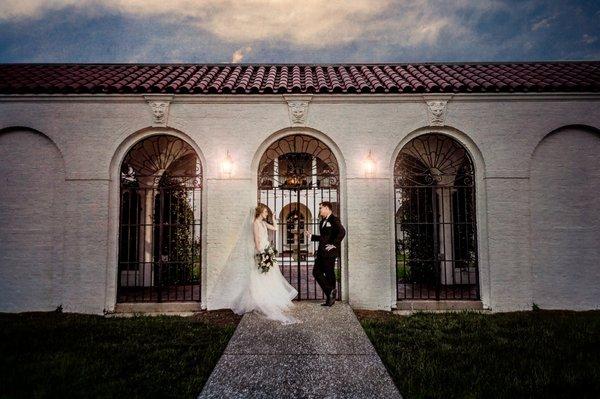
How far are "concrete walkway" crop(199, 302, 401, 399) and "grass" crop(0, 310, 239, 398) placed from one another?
0.38 meters

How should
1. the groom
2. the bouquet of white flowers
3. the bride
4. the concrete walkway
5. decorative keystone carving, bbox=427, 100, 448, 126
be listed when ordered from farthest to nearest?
1. decorative keystone carving, bbox=427, 100, 448, 126
2. the groom
3. the bouquet of white flowers
4. the bride
5. the concrete walkway

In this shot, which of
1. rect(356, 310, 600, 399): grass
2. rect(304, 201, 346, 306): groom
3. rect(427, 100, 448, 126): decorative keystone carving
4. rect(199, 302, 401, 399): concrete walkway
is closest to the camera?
rect(199, 302, 401, 399): concrete walkway

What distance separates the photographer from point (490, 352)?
17.6 feet

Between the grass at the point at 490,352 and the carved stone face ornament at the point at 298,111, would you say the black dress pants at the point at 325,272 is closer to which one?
the grass at the point at 490,352

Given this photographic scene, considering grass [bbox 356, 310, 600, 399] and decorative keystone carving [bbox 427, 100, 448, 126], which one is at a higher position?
decorative keystone carving [bbox 427, 100, 448, 126]

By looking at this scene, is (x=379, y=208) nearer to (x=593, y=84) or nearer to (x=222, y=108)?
(x=222, y=108)

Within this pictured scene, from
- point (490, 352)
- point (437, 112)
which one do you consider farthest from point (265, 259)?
point (437, 112)

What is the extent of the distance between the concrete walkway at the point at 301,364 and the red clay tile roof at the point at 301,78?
5422 mm

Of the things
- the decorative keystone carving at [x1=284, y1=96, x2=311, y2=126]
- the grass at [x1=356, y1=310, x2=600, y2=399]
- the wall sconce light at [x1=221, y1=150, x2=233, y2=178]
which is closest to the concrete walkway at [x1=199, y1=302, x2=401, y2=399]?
the grass at [x1=356, y1=310, x2=600, y2=399]

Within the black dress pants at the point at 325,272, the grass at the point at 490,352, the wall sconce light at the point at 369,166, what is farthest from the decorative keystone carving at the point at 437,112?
the grass at the point at 490,352

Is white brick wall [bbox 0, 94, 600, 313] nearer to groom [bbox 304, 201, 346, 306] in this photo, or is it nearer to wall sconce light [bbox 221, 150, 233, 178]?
wall sconce light [bbox 221, 150, 233, 178]

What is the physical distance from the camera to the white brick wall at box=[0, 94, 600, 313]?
25.7 feet

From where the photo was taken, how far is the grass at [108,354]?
13.8 feet

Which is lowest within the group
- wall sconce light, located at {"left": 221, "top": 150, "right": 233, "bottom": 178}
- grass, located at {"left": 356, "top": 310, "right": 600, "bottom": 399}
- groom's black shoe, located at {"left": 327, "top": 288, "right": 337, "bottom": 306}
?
grass, located at {"left": 356, "top": 310, "right": 600, "bottom": 399}
